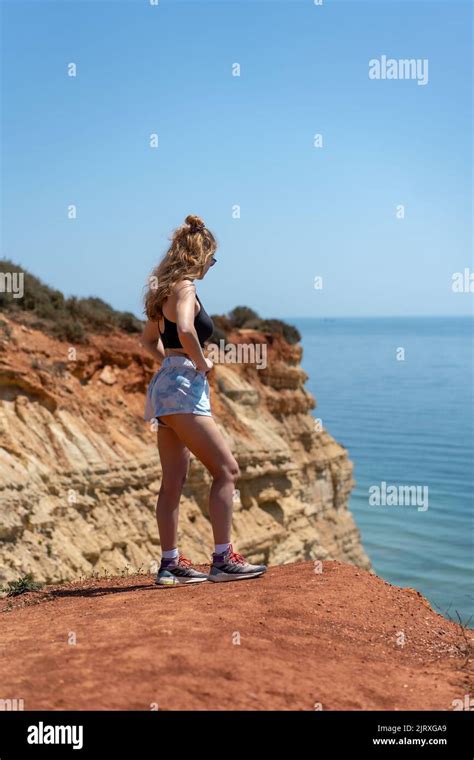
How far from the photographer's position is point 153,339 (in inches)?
265

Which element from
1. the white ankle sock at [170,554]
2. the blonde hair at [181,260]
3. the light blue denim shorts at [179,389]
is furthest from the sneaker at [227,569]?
the blonde hair at [181,260]

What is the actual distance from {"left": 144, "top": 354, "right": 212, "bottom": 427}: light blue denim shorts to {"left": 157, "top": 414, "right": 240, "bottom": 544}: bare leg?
6 centimetres

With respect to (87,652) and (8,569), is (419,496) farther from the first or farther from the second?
(87,652)

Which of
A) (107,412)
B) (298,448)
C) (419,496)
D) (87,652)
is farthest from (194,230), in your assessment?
(419,496)

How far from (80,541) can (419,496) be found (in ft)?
92.5

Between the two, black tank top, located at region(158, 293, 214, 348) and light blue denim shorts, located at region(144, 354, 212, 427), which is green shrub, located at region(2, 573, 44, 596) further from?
black tank top, located at region(158, 293, 214, 348)

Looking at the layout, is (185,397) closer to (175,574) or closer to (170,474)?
(170,474)

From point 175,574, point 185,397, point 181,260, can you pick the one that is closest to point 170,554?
point 175,574

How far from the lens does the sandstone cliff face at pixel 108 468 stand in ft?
42.9

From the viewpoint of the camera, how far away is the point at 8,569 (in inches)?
441

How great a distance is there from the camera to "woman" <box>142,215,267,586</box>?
6.21 metres

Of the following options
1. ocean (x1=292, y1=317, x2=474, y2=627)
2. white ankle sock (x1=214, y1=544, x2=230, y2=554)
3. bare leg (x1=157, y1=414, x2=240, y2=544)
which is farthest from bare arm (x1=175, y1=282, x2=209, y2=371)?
ocean (x1=292, y1=317, x2=474, y2=627)

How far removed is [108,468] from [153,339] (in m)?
9.04

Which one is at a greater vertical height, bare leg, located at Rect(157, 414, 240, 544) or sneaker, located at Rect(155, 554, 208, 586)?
bare leg, located at Rect(157, 414, 240, 544)
